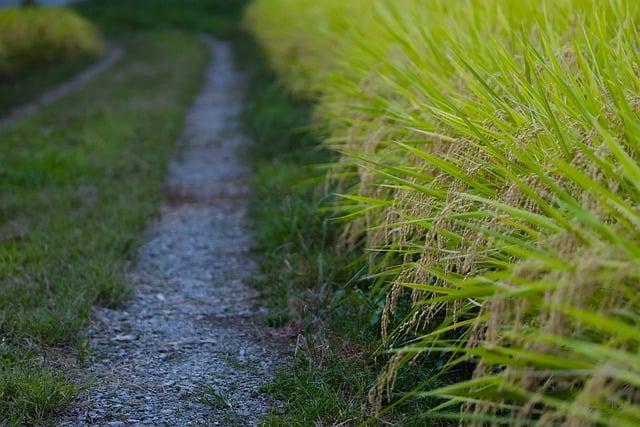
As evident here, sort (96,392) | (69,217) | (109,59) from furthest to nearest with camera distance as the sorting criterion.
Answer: (109,59) → (69,217) → (96,392)

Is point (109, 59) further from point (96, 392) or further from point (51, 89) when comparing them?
point (96, 392)

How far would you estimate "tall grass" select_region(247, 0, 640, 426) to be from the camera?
1645mm

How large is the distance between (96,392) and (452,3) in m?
3.16

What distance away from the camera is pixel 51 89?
9922mm

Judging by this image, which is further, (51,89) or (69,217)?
(51,89)

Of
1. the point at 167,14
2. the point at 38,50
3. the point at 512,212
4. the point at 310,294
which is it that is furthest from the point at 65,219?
the point at 167,14

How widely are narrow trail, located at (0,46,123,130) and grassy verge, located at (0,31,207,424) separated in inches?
12.8

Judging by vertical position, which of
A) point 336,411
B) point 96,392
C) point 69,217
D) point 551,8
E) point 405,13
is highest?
point 551,8

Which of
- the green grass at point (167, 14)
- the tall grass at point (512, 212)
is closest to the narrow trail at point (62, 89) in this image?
the green grass at point (167, 14)

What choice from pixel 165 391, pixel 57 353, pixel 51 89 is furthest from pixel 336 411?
pixel 51 89

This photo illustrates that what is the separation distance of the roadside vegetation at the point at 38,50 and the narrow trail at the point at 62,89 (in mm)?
103

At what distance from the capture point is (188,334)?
3025mm

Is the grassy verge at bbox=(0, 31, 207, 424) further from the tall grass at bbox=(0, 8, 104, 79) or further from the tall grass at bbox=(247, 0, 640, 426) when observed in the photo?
the tall grass at bbox=(0, 8, 104, 79)

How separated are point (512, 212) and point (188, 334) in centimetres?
150
